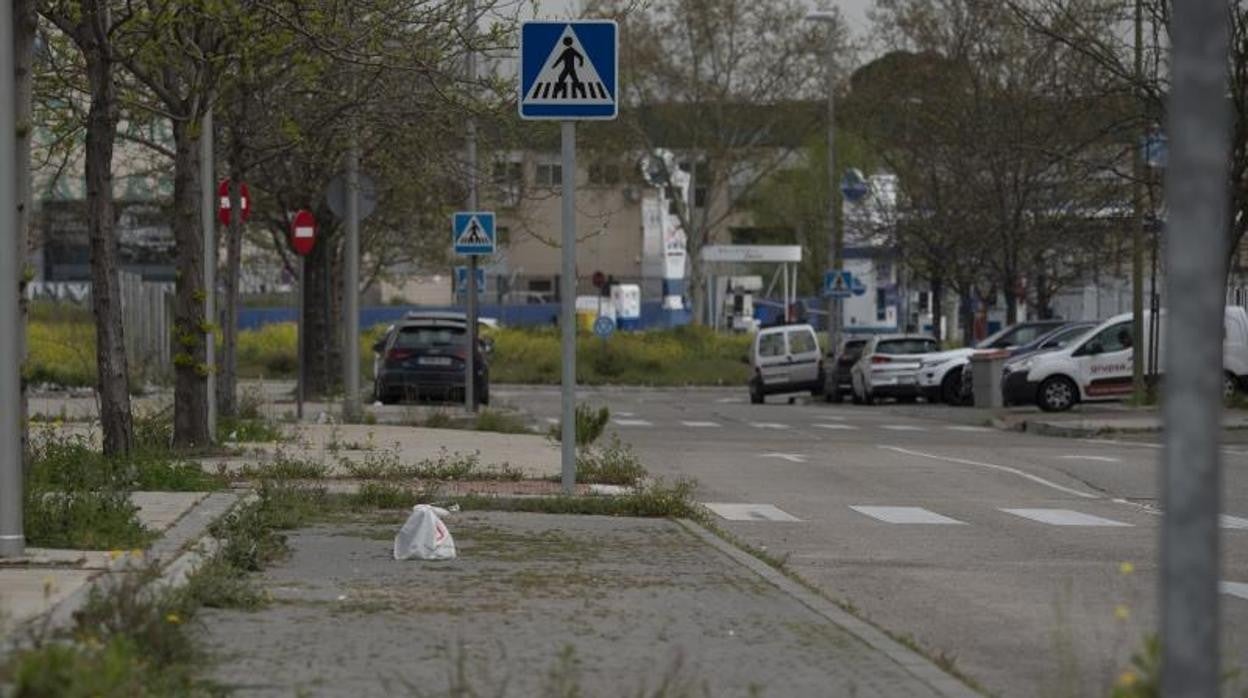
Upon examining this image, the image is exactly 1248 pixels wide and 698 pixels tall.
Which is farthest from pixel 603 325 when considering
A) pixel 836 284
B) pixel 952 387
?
pixel 952 387

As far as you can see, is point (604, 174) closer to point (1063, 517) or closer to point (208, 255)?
point (208, 255)

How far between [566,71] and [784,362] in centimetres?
3486

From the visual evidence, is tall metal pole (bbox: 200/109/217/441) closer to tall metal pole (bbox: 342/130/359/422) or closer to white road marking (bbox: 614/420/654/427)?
tall metal pole (bbox: 342/130/359/422)

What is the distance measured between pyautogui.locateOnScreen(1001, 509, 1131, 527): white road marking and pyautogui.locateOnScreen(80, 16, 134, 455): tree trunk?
22.4 feet

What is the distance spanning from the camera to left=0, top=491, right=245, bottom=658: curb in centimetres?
780

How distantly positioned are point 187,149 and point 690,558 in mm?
9093

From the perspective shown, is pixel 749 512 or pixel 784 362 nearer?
pixel 749 512

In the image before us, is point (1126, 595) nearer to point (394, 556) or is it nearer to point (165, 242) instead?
point (394, 556)

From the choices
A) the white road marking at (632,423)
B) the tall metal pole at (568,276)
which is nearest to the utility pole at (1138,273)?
the white road marking at (632,423)

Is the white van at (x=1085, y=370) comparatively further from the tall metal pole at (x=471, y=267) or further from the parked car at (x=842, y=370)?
the parked car at (x=842, y=370)

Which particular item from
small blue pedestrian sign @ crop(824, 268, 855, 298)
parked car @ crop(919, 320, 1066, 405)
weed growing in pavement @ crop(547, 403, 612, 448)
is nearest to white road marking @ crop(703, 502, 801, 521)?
weed growing in pavement @ crop(547, 403, 612, 448)

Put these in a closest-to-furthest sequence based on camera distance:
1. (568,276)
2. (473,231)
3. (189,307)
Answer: (568,276)
(189,307)
(473,231)

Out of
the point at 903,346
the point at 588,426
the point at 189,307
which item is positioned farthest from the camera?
the point at 903,346

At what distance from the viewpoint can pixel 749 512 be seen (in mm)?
16750
